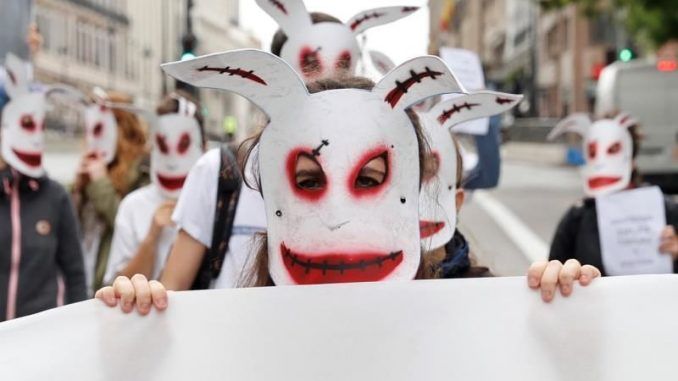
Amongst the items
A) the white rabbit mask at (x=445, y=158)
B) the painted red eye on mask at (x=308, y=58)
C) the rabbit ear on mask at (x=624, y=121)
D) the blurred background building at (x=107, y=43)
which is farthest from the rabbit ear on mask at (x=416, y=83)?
the blurred background building at (x=107, y=43)

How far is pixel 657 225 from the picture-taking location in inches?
199

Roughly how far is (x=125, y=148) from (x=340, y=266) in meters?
3.74

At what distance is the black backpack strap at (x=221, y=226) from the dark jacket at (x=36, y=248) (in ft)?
4.65

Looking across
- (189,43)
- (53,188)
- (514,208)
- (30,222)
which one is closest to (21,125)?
(53,188)

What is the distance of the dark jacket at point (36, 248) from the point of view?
4.55m

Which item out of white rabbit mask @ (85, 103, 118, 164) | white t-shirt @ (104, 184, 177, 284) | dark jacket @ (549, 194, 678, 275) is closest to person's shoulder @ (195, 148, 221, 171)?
white t-shirt @ (104, 184, 177, 284)

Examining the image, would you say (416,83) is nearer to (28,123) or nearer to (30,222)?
(30,222)

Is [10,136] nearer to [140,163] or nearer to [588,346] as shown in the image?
[140,163]

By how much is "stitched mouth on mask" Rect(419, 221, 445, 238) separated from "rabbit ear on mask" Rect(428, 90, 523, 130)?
29 cm

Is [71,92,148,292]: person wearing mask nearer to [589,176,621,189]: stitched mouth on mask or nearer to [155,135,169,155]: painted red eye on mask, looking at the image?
[155,135,169,155]: painted red eye on mask

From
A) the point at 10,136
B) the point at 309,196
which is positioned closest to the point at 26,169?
the point at 10,136

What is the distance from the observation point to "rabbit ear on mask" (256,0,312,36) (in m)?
3.72

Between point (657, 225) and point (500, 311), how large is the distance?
2.71 m

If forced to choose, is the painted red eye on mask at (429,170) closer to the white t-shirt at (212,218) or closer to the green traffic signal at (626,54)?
the white t-shirt at (212,218)
